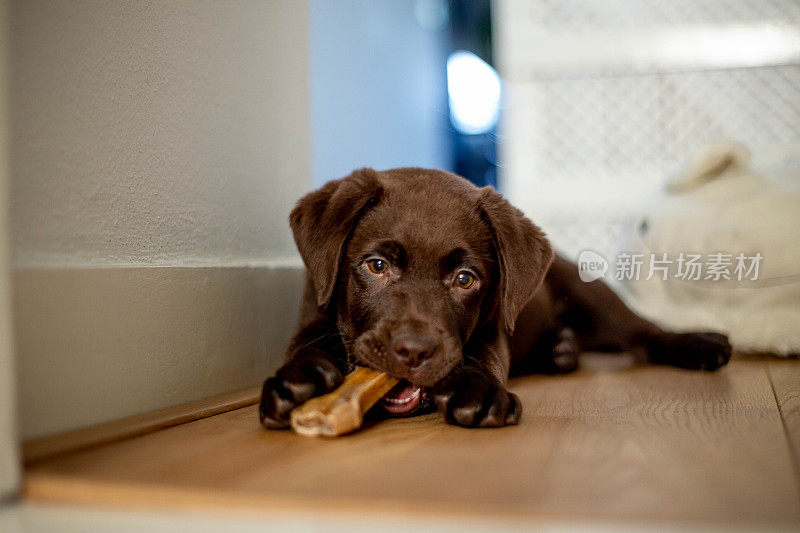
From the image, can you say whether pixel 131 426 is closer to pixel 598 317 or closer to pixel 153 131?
pixel 153 131

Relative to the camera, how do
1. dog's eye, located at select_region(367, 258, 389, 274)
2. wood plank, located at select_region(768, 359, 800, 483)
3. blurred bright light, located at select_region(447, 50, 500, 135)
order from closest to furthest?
1. wood plank, located at select_region(768, 359, 800, 483)
2. dog's eye, located at select_region(367, 258, 389, 274)
3. blurred bright light, located at select_region(447, 50, 500, 135)

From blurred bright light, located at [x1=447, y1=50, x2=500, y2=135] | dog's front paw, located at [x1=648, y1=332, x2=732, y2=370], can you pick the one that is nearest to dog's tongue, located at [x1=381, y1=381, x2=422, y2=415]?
dog's front paw, located at [x1=648, y1=332, x2=732, y2=370]

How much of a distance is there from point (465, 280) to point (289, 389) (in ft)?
2.22

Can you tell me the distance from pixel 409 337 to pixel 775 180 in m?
2.97

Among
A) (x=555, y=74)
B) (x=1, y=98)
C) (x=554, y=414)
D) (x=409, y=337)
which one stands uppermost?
(x=555, y=74)

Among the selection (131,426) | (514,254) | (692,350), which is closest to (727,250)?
(692,350)

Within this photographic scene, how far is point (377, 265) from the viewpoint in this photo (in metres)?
2.06

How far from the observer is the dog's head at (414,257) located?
1.96 metres

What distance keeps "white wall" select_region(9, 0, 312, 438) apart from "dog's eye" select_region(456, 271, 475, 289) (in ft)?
2.64

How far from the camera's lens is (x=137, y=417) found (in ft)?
5.67

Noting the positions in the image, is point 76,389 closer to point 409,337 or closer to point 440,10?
point 409,337

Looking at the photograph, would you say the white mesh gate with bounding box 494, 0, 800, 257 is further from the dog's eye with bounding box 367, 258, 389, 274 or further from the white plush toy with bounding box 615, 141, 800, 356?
the dog's eye with bounding box 367, 258, 389, 274

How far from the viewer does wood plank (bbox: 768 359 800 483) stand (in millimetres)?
1603

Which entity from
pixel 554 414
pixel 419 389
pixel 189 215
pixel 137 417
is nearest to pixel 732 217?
pixel 554 414
